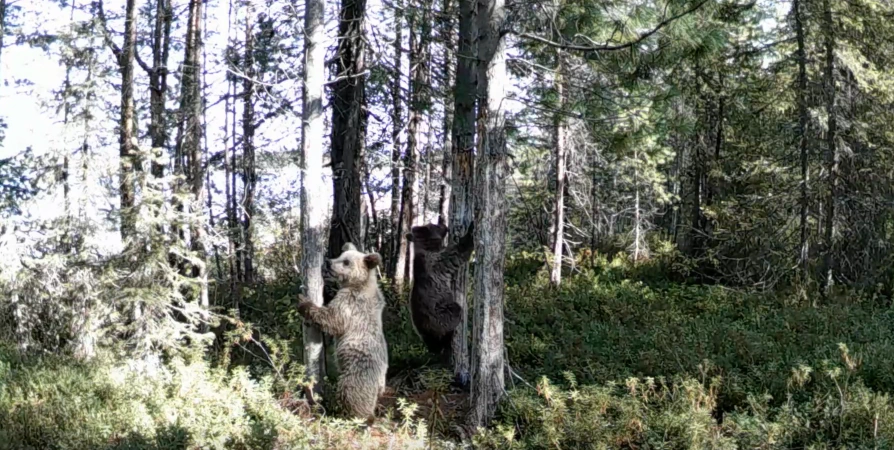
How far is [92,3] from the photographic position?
15828 millimetres

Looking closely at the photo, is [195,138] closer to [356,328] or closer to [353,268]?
[353,268]

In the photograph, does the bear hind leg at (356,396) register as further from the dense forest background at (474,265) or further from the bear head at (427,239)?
the bear head at (427,239)

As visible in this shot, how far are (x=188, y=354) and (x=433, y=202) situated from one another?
14.7 meters

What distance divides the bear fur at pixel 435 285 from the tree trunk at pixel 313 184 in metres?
1.46

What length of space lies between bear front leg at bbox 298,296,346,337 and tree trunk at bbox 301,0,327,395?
171 millimetres

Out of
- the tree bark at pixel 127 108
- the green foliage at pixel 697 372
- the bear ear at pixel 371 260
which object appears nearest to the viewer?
the green foliage at pixel 697 372

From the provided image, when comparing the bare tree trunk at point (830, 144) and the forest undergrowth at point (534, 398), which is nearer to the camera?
the forest undergrowth at point (534, 398)

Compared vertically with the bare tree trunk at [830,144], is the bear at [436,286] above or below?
below

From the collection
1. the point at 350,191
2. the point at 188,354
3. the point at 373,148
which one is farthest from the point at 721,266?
the point at 188,354

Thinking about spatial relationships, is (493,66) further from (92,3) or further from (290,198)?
(290,198)

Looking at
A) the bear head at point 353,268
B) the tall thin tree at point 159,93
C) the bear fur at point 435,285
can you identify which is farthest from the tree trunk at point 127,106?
the bear fur at point 435,285

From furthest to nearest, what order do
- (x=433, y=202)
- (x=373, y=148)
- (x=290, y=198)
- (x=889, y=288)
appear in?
1. (x=433, y=202)
2. (x=290, y=198)
3. (x=889, y=288)
4. (x=373, y=148)

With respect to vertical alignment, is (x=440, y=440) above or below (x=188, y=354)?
below

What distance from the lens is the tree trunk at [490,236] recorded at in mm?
6852
